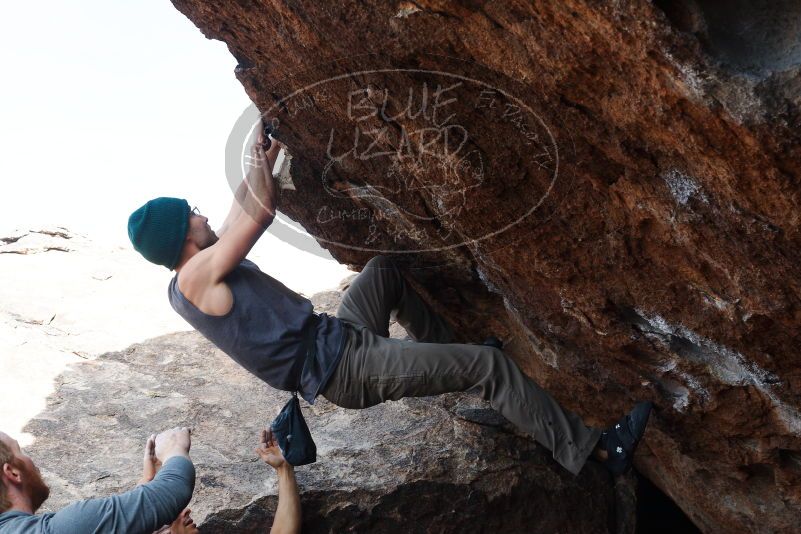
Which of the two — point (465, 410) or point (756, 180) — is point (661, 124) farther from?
point (465, 410)

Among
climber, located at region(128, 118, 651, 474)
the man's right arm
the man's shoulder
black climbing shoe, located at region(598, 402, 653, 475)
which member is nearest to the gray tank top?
climber, located at region(128, 118, 651, 474)

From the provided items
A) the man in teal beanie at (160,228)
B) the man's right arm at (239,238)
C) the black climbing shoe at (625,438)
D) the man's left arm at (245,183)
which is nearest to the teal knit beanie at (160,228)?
the man in teal beanie at (160,228)

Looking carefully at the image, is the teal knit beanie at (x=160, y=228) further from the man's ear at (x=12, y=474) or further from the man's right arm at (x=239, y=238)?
the man's ear at (x=12, y=474)

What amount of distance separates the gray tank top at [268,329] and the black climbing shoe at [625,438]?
5.41 ft

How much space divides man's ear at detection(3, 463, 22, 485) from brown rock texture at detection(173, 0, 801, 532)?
2265mm

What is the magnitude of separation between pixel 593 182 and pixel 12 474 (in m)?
2.93

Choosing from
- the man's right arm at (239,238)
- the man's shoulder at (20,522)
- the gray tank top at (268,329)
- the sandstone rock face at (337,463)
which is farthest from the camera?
the sandstone rock face at (337,463)

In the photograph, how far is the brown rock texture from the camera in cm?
292

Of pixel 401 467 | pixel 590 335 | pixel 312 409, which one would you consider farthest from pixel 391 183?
pixel 312 409

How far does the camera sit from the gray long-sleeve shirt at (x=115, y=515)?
3.55 meters

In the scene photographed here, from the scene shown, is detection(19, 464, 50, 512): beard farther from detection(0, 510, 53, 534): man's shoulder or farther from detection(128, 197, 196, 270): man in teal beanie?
detection(128, 197, 196, 270): man in teal beanie

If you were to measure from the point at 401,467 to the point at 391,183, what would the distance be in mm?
1951

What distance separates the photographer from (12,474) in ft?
12.5

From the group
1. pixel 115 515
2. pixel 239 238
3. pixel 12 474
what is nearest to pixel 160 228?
pixel 239 238
